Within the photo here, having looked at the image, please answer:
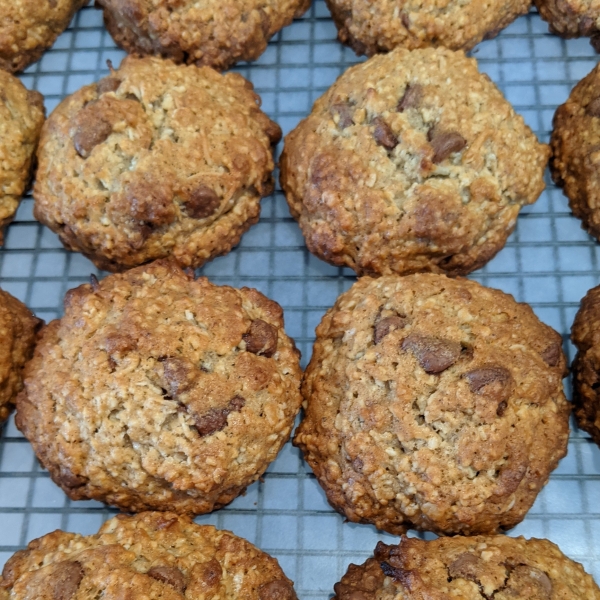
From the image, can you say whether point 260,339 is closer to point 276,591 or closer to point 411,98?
point 276,591

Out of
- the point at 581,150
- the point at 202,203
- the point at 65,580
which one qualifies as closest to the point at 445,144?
the point at 581,150

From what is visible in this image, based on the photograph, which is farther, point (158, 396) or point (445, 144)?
point (445, 144)

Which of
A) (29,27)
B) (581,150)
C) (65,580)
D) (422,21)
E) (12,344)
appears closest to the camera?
(65,580)

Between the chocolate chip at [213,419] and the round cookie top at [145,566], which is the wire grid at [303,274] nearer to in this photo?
the round cookie top at [145,566]

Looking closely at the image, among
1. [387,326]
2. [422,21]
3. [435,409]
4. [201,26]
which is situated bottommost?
[435,409]

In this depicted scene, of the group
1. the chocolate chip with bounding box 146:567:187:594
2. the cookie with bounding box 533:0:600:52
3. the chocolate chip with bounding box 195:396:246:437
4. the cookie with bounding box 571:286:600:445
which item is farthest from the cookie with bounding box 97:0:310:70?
the chocolate chip with bounding box 146:567:187:594

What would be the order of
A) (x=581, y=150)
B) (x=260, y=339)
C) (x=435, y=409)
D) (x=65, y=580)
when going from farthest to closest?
(x=581, y=150), (x=260, y=339), (x=435, y=409), (x=65, y=580)

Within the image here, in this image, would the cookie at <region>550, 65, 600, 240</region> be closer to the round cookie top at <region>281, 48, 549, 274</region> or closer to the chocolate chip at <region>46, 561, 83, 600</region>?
the round cookie top at <region>281, 48, 549, 274</region>

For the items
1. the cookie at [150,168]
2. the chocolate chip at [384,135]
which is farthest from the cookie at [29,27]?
the chocolate chip at [384,135]

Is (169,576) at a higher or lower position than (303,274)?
lower
